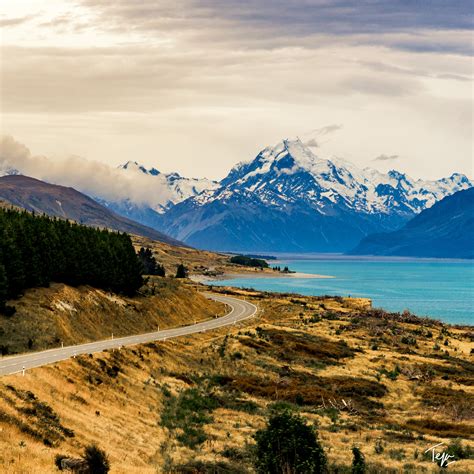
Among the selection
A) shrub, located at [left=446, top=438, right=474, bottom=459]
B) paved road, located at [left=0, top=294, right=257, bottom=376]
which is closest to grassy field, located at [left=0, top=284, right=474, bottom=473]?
shrub, located at [left=446, top=438, right=474, bottom=459]

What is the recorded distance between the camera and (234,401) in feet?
166

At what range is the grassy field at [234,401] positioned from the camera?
34.1m

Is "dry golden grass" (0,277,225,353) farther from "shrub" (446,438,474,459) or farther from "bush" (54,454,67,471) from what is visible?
"shrub" (446,438,474,459)

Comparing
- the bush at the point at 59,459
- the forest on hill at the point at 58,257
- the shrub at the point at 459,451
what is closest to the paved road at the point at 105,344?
the forest on hill at the point at 58,257

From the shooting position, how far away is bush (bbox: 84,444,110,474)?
29.0 m

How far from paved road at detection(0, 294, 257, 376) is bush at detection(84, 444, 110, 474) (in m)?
12.6

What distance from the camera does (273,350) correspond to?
7188cm

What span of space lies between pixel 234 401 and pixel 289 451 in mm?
18277

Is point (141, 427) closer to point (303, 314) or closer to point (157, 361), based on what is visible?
point (157, 361)

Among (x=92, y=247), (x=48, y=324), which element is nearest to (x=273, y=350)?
(x=48, y=324)

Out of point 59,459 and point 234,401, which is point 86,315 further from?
point 59,459

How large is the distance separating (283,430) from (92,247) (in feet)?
203

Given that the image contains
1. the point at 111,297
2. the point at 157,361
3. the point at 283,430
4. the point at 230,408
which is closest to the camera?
the point at 283,430

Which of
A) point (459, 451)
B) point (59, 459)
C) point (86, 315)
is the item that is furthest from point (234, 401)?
point (86, 315)
